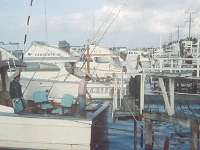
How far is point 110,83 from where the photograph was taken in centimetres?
2208

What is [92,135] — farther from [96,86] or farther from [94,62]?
[94,62]

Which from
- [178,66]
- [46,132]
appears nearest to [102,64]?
[178,66]

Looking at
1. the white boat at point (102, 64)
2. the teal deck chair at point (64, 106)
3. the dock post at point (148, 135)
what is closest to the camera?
the teal deck chair at point (64, 106)

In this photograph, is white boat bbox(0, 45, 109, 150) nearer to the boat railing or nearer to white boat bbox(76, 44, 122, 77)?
the boat railing

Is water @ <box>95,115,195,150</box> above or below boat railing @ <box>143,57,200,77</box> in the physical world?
below

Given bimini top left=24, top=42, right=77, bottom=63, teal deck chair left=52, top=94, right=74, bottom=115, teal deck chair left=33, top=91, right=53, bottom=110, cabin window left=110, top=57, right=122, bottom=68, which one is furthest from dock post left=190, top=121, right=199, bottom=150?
cabin window left=110, top=57, right=122, bottom=68

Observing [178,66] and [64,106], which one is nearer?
[64,106]

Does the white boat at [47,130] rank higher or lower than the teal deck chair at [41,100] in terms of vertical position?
lower

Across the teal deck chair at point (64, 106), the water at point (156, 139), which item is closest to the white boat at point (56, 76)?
the water at point (156, 139)

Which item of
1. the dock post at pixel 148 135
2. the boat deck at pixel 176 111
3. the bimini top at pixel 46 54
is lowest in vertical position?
the dock post at pixel 148 135

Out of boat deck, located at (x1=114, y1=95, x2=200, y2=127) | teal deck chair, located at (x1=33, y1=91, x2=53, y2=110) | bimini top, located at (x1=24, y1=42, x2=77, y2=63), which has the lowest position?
boat deck, located at (x1=114, y1=95, x2=200, y2=127)

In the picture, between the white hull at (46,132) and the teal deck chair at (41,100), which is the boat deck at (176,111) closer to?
the white hull at (46,132)

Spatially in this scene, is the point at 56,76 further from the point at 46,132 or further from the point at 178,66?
the point at 46,132

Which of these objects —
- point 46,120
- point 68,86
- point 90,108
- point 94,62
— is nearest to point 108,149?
point 90,108
